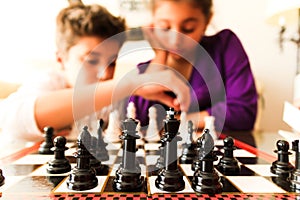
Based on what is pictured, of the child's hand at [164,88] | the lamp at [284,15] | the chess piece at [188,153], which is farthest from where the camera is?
the child's hand at [164,88]

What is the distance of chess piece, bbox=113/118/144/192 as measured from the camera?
868 mm

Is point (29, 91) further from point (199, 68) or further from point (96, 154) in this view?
point (199, 68)

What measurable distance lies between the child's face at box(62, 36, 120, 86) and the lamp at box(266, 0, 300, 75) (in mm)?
1279

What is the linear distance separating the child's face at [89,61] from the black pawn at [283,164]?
1.49 metres

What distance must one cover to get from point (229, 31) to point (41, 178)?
1.98m

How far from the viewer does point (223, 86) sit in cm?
234

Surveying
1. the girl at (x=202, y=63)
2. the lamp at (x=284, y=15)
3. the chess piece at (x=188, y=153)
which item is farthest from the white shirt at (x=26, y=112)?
the lamp at (x=284, y=15)

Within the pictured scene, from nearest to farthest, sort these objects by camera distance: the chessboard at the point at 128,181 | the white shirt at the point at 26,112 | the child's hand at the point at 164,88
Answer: the chessboard at the point at 128,181
the white shirt at the point at 26,112
the child's hand at the point at 164,88

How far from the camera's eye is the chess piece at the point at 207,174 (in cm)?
86

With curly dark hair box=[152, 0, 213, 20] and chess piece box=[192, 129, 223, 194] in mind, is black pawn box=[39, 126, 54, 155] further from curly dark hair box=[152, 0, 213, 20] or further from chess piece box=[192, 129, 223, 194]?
curly dark hair box=[152, 0, 213, 20]

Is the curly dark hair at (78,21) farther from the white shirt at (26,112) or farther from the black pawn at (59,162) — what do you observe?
the black pawn at (59,162)

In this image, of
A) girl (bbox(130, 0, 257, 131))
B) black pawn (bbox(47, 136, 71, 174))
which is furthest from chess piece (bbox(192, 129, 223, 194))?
girl (bbox(130, 0, 257, 131))

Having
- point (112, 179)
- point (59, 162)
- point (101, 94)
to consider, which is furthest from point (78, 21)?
point (112, 179)

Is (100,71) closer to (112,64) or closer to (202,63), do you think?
(112,64)
